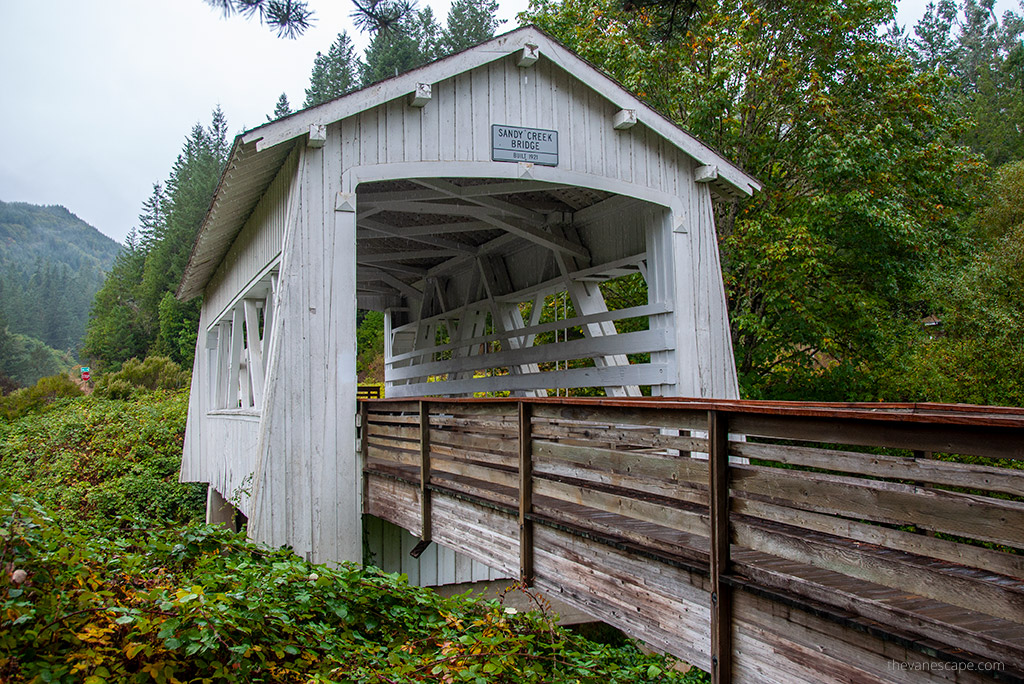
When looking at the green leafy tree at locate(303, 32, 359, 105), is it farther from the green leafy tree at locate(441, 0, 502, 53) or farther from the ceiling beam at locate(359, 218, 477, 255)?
the ceiling beam at locate(359, 218, 477, 255)

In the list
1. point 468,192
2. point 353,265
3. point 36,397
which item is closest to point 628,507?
point 353,265

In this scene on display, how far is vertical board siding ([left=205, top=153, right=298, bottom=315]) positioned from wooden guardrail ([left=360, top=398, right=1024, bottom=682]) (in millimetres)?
3498

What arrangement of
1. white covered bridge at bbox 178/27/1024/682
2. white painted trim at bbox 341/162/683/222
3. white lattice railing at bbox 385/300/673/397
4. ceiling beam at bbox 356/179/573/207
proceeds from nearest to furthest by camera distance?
white covered bridge at bbox 178/27/1024/682, white painted trim at bbox 341/162/683/222, white lattice railing at bbox 385/300/673/397, ceiling beam at bbox 356/179/573/207

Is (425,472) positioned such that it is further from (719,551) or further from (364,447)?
(719,551)

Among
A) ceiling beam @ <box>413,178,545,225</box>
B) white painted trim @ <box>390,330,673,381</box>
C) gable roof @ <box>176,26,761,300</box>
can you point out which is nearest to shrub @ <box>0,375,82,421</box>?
white painted trim @ <box>390,330,673,381</box>

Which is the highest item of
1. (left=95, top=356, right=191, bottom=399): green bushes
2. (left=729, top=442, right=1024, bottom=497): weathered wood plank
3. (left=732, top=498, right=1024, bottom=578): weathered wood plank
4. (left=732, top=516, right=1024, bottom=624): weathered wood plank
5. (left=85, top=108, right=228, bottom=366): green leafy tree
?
(left=85, top=108, right=228, bottom=366): green leafy tree

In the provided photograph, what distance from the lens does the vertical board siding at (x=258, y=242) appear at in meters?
7.03

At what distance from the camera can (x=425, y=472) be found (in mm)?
5754

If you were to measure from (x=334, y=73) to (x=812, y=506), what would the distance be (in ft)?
158

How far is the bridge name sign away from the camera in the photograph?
6.97m

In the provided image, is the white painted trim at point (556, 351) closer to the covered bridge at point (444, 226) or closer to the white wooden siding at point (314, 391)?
the covered bridge at point (444, 226)

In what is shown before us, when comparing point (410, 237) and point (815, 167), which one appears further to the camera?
point (815, 167)

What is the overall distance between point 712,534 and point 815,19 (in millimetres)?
13870

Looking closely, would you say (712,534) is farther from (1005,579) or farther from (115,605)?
(115,605)
